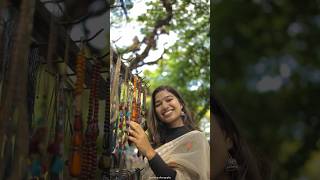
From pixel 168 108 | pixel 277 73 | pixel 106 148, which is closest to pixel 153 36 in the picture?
pixel 168 108

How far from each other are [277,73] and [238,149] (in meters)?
0.30

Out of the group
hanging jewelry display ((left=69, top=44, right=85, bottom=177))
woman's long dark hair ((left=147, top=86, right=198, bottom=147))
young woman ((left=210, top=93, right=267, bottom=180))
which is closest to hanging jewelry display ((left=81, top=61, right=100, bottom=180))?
hanging jewelry display ((left=69, top=44, right=85, bottom=177))

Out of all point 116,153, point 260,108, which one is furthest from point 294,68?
point 116,153

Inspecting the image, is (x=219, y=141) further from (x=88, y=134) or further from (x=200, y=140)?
(x=88, y=134)

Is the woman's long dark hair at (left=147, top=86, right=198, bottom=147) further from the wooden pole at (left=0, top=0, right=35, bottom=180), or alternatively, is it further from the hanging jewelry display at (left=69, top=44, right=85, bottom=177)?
the wooden pole at (left=0, top=0, right=35, bottom=180)

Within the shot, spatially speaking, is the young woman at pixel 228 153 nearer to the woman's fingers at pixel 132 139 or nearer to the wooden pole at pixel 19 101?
the woman's fingers at pixel 132 139

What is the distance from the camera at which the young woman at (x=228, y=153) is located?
922mm

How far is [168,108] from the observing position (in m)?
0.92

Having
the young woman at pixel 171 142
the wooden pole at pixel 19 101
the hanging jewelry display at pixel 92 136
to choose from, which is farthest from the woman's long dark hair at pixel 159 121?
the wooden pole at pixel 19 101

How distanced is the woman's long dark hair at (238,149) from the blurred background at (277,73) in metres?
0.11

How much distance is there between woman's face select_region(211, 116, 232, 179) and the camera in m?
0.92

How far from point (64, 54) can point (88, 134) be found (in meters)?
0.18

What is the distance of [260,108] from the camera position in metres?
1.12

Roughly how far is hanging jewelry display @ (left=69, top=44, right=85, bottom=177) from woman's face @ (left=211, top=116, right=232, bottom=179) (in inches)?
11.3
